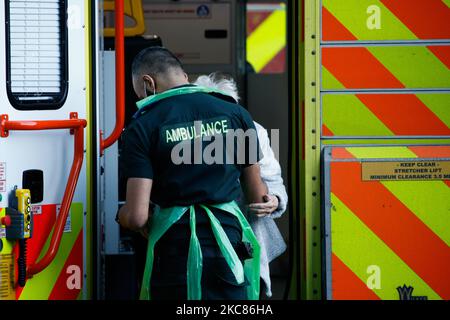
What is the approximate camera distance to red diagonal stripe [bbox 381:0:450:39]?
4.13 metres

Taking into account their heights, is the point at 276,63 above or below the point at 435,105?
above

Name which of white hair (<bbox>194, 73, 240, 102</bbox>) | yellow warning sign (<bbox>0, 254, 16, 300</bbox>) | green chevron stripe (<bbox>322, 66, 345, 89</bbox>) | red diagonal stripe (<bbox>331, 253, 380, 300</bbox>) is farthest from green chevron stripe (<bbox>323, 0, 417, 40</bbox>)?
yellow warning sign (<bbox>0, 254, 16, 300</bbox>)

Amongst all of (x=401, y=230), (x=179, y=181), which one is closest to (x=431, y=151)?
(x=401, y=230)

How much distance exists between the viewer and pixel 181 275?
138 inches

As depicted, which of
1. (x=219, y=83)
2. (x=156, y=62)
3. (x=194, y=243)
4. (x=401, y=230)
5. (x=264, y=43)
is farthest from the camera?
(x=264, y=43)

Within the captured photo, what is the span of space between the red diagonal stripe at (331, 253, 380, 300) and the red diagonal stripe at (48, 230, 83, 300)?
44.0 inches

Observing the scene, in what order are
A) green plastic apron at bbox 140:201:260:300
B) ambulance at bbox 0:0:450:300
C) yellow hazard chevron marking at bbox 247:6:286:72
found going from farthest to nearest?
yellow hazard chevron marking at bbox 247:6:286:72
ambulance at bbox 0:0:450:300
green plastic apron at bbox 140:201:260:300

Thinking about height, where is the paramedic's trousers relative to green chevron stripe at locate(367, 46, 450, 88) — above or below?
below

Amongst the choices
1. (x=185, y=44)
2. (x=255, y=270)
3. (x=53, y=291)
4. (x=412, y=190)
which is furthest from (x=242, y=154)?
(x=185, y=44)

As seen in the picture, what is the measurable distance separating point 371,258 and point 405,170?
1.33 feet

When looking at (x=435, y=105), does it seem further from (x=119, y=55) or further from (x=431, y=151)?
(x=119, y=55)

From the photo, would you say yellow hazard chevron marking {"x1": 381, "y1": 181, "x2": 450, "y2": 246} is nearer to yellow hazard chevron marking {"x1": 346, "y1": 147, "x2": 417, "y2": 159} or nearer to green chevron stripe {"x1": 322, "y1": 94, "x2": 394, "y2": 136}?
yellow hazard chevron marking {"x1": 346, "y1": 147, "x2": 417, "y2": 159}

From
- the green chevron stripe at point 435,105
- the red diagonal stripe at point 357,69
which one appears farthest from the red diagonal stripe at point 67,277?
the green chevron stripe at point 435,105

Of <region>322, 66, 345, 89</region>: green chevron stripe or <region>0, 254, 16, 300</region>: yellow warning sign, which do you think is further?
<region>322, 66, 345, 89</region>: green chevron stripe
